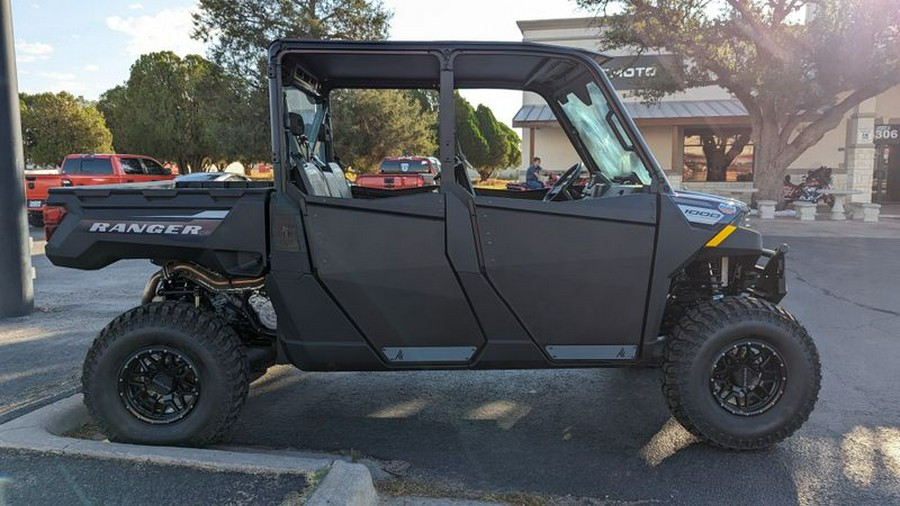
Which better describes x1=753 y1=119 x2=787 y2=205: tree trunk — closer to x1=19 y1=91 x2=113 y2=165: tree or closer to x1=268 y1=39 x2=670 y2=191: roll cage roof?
x1=268 y1=39 x2=670 y2=191: roll cage roof

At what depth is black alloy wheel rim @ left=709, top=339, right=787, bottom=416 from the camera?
11.3 feet

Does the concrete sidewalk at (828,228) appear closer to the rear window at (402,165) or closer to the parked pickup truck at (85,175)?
the rear window at (402,165)

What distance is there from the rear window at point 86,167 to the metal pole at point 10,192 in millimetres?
11970

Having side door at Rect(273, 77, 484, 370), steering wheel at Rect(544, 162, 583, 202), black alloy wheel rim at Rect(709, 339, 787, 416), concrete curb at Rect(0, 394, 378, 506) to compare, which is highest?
steering wheel at Rect(544, 162, 583, 202)

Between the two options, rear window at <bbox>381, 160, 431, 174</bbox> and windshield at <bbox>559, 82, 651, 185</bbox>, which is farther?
rear window at <bbox>381, 160, 431, 174</bbox>

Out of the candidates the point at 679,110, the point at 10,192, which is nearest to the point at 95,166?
the point at 10,192

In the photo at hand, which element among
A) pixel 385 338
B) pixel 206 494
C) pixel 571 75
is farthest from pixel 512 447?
pixel 571 75

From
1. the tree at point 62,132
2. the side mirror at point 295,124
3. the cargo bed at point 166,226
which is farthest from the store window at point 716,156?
the tree at point 62,132

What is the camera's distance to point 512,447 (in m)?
3.61

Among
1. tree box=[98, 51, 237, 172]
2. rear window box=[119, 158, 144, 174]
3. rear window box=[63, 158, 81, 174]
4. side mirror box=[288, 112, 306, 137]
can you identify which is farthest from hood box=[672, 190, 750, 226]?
tree box=[98, 51, 237, 172]

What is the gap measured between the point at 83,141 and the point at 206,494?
3468cm

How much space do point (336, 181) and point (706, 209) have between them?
234 centimetres

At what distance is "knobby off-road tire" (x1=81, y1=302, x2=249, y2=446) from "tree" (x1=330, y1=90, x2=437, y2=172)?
16939 millimetres

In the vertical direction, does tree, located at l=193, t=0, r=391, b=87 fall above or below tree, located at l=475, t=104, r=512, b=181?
above
